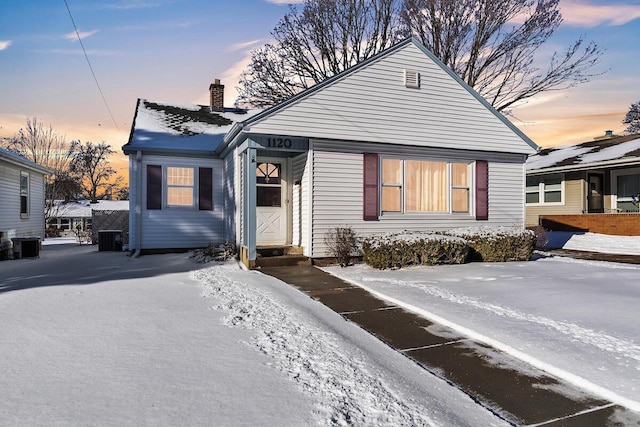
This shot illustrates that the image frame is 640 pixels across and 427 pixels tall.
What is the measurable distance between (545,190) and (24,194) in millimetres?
24654

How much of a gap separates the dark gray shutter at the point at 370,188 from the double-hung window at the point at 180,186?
5.95m

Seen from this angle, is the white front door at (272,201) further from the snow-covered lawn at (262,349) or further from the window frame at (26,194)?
the window frame at (26,194)

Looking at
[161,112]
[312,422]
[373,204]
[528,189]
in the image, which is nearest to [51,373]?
[312,422]

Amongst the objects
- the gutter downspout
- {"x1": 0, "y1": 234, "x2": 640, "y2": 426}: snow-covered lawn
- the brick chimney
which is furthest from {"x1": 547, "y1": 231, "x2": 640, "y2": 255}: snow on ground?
the gutter downspout

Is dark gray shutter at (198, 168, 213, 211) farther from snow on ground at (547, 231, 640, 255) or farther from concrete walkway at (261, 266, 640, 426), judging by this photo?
snow on ground at (547, 231, 640, 255)

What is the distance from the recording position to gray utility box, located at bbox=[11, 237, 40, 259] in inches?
502

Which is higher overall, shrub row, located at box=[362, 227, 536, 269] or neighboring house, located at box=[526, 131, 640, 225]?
neighboring house, located at box=[526, 131, 640, 225]

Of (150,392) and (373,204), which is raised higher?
(373,204)

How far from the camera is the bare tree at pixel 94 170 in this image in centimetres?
4447

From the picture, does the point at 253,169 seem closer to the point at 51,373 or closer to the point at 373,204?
the point at 373,204

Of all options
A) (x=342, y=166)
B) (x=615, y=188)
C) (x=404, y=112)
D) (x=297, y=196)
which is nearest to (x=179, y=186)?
(x=297, y=196)

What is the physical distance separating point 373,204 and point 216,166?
570 cm

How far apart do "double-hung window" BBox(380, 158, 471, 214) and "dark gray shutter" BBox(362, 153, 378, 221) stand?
0.98 feet

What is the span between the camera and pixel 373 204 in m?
10.5
